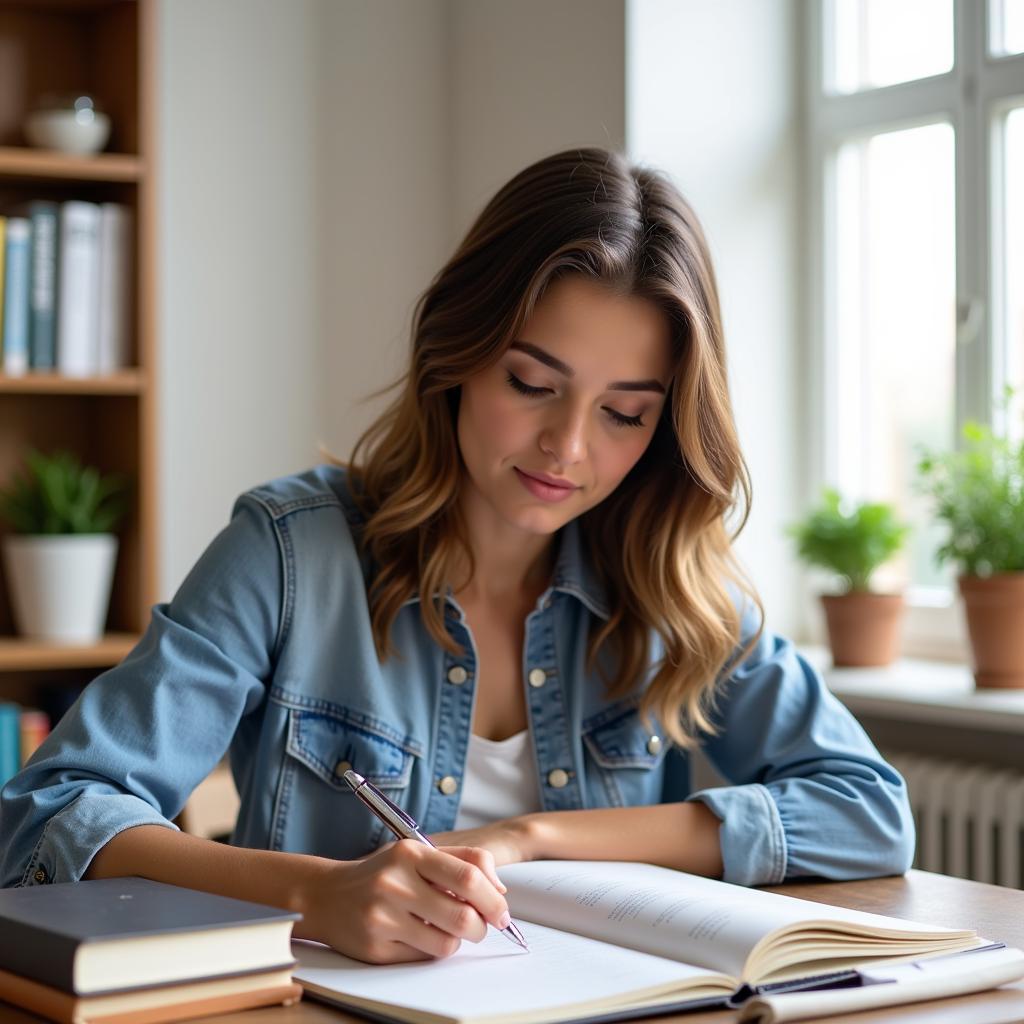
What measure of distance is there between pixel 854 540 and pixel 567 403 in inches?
48.9

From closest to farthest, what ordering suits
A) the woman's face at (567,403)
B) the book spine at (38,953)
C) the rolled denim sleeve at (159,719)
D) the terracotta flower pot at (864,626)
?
the book spine at (38,953), the rolled denim sleeve at (159,719), the woman's face at (567,403), the terracotta flower pot at (864,626)

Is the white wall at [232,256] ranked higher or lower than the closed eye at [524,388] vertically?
higher

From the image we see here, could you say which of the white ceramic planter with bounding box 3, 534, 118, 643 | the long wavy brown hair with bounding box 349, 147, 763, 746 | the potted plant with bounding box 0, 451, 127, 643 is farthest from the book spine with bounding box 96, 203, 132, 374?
the long wavy brown hair with bounding box 349, 147, 763, 746

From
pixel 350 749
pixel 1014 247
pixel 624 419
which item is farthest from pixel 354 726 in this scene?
pixel 1014 247

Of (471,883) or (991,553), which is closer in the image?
(471,883)

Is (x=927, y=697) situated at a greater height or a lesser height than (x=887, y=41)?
lesser

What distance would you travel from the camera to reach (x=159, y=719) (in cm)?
134

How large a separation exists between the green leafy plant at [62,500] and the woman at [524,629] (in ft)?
3.57

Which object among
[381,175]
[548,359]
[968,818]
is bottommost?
[968,818]

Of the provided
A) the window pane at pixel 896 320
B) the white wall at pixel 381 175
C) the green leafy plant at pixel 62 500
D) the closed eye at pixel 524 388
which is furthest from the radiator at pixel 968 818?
the green leafy plant at pixel 62 500

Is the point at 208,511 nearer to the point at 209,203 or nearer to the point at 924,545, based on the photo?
the point at 209,203

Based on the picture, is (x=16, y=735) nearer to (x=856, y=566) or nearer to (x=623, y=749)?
(x=623, y=749)

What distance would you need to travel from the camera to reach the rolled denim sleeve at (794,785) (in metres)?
1.41

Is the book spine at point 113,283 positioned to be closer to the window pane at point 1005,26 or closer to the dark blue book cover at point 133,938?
the window pane at point 1005,26
